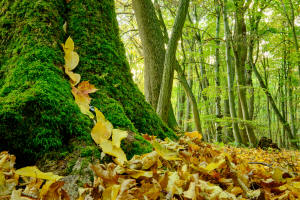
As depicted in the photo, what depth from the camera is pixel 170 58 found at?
3520mm

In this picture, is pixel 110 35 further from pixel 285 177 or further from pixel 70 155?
pixel 285 177

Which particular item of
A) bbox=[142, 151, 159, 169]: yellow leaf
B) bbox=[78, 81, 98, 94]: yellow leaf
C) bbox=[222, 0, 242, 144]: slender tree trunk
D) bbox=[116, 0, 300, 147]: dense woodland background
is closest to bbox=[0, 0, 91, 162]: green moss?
bbox=[78, 81, 98, 94]: yellow leaf

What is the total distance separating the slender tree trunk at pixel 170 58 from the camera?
339 cm

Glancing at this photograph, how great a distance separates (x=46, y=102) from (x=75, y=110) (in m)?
0.19

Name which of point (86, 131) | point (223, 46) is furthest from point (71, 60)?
point (223, 46)

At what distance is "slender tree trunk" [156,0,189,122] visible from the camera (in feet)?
11.1

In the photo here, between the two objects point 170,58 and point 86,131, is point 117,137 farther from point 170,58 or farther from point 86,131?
point 170,58

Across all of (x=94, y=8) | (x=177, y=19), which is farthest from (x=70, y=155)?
(x=177, y=19)

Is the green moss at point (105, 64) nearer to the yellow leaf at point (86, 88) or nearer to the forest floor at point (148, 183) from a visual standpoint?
the yellow leaf at point (86, 88)

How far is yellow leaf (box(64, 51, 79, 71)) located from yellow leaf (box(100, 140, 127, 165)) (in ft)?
3.03

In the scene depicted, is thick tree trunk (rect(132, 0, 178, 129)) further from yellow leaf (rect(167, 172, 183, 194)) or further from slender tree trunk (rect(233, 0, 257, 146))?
slender tree trunk (rect(233, 0, 257, 146))

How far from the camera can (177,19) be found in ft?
11.2

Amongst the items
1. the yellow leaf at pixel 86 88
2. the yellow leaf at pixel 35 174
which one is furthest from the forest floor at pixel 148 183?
the yellow leaf at pixel 86 88

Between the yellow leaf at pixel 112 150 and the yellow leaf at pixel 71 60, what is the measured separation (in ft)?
3.03
